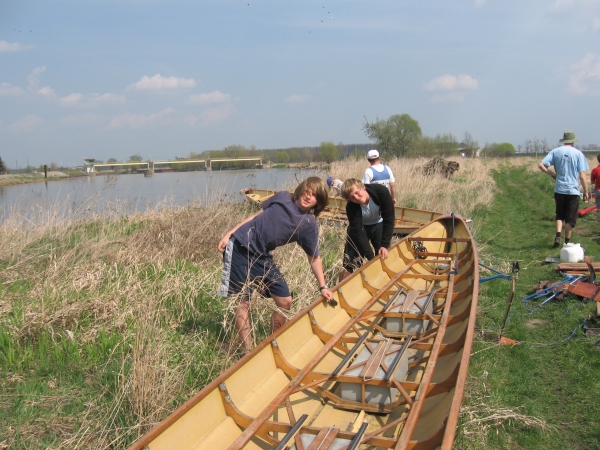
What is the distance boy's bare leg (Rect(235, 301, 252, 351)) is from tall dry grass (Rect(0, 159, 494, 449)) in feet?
0.29

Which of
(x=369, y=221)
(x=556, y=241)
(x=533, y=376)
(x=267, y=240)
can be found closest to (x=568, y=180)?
(x=556, y=241)

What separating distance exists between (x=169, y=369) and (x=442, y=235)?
5.93 metres

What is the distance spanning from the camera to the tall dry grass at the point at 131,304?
341cm

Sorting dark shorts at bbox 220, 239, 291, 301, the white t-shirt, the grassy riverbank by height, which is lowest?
the grassy riverbank

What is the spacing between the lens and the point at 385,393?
3.40m

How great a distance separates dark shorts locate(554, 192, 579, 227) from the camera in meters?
8.35

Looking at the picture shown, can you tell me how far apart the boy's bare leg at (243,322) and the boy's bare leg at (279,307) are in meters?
0.28

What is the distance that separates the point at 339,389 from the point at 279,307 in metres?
0.99

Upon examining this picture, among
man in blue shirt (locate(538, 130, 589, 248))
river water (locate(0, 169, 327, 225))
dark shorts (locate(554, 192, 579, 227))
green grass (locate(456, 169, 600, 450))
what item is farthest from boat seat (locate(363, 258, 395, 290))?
river water (locate(0, 169, 327, 225))

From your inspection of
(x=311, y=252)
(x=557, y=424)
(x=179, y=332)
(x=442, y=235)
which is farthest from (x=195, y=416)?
(x=442, y=235)

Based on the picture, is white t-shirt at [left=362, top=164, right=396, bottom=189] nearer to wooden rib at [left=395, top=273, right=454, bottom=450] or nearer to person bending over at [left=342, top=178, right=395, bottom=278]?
person bending over at [left=342, top=178, right=395, bottom=278]

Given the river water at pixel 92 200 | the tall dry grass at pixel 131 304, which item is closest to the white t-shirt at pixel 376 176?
the tall dry grass at pixel 131 304

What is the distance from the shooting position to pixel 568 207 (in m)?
8.41

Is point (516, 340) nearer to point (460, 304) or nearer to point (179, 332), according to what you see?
point (460, 304)
